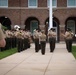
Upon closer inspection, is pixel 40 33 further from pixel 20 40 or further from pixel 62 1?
pixel 62 1

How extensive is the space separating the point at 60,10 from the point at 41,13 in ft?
9.10

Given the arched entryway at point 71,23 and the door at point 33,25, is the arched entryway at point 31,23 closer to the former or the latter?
the door at point 33,25

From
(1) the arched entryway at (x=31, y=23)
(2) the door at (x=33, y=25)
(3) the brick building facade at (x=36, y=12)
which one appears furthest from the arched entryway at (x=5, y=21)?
(2) the door at (x=33, y=25)

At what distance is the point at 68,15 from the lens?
4803 cm

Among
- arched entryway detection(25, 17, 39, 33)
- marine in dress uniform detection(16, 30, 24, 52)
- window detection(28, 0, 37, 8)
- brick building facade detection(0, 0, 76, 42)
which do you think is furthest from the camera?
arched entryway detection(25, 17, 39, 33)

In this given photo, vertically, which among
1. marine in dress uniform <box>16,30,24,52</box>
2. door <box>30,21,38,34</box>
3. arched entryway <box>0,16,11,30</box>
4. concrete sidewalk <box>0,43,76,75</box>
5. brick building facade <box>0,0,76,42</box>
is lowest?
concrete sidewalk <box>0,43,76,75</box>

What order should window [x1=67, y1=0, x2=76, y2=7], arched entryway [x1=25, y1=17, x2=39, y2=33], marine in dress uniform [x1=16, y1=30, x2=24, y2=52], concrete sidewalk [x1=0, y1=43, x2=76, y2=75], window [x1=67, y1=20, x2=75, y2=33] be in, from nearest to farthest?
concrete sidewalk [x1=0, y1=43, x2=76, y2=75], marine in dress uniform [x1=16, y1=30, x2=24, y2=52], window [x1=67, y1=0, x2=76, y2=7], window [x1=67, y1=20, x2=75, y2=33], arched entryway [x1=25, y1=17, x2=39, y2=33]

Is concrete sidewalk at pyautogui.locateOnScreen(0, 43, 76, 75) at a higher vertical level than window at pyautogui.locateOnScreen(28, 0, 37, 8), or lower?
lower

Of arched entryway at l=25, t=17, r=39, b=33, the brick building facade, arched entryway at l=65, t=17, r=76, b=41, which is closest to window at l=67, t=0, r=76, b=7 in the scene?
the brick building facade

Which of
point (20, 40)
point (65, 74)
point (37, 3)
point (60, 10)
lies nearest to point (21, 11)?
point (37, 3)

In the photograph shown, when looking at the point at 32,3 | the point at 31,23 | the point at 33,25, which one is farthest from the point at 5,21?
the point at 32,3

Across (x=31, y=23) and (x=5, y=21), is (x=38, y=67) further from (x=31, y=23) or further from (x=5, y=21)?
(x=5, y=21)

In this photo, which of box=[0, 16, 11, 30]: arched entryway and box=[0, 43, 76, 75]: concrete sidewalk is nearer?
box=[0, 43, 76, 75]: concrete sidewalk

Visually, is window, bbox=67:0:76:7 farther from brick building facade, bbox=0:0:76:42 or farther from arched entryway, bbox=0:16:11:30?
arched entryway, bbox=0:16:11:30
